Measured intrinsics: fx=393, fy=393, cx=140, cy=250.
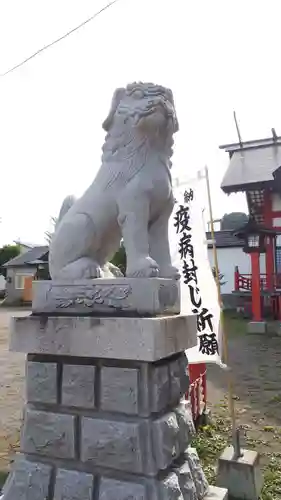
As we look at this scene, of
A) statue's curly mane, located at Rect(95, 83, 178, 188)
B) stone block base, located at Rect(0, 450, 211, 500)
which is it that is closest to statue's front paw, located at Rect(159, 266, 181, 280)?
statue's curly mane, located at Rect(95, 83, 178, 188)

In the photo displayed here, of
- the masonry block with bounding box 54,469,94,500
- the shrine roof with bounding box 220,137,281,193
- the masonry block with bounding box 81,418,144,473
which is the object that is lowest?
the masonry block with bounding box 54,469,94,500

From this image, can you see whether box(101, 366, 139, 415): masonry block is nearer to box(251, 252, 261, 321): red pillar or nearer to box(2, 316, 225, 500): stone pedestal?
box(2, 316, 225, 500): stone pedestal

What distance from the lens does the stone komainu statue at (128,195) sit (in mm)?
2203

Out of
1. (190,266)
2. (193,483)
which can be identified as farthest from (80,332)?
(190,266)

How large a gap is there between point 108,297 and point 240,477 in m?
1.79

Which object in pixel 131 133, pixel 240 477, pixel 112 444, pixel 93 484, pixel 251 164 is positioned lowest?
pixel 240 477

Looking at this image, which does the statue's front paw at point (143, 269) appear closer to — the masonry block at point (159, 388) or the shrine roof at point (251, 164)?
the masonry block at point (159, 388)

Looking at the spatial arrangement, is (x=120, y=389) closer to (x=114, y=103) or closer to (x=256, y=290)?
(x=114, y=103)

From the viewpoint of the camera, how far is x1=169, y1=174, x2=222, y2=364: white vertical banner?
336cm

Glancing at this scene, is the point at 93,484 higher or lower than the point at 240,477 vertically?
higher

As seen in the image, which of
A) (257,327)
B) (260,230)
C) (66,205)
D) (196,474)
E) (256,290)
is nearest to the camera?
(196,474)

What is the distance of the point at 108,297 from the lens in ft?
6.90

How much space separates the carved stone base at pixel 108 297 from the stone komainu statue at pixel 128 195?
0.08 m

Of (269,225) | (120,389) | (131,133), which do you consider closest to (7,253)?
(269,225)
